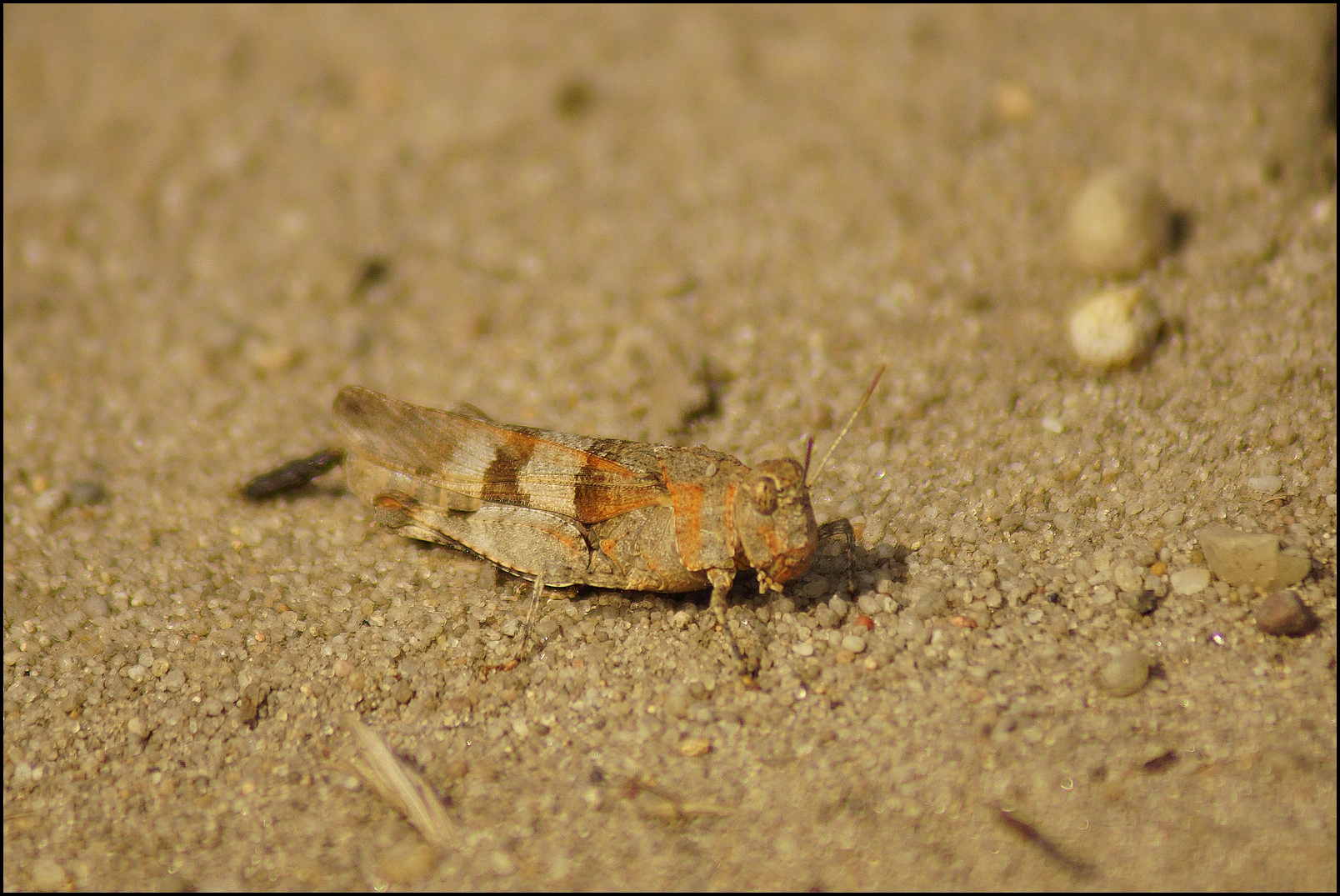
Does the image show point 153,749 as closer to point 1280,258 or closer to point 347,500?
point 347,500

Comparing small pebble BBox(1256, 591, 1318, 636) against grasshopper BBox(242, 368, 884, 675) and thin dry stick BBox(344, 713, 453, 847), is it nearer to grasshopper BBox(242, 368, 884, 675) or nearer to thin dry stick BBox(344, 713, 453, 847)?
grasshopper BBox(242, 368, 884, 675)

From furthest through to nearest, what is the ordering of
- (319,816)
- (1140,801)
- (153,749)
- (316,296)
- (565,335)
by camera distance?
(316,296)
(565,335)
(153,749)
(319,816)
(1140,801)

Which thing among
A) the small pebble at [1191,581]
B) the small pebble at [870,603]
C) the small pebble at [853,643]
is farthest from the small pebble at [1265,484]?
the small pebble at [853,643]

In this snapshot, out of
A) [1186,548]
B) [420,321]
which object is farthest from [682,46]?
[1186,548]

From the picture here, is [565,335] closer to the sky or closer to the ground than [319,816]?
closer to the sky

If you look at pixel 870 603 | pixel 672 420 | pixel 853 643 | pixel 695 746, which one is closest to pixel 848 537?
pixel 870 603

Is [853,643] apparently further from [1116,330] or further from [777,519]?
[1116,330]
